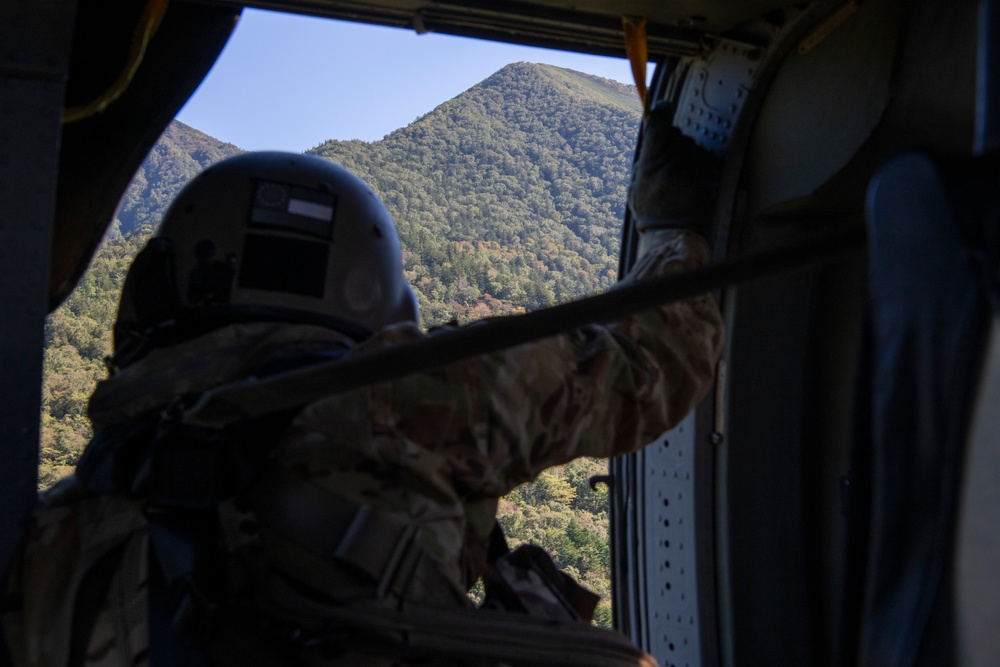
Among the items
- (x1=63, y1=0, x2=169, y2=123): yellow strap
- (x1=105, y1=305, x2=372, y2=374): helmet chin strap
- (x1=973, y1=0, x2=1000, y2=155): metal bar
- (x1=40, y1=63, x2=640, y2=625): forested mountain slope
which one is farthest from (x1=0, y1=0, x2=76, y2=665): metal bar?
(x1=973, y1=0, x2=1000, y2=155): metal bar

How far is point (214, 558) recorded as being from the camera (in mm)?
1386

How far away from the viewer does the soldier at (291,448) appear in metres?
1.40

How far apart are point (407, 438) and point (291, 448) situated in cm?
19

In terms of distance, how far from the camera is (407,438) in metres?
1.53

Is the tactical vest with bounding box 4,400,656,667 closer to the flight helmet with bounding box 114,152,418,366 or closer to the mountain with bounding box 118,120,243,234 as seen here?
the flight helmet with bounding box 114,152,418,366

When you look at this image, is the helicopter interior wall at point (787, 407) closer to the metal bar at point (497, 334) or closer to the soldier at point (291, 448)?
the soldier at point (291, 448)

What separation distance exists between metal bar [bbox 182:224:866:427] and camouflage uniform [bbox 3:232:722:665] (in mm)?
174

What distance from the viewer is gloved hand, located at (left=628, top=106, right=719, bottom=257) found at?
2406 millimetres

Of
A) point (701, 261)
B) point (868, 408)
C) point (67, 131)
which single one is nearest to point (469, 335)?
point (868, 408)

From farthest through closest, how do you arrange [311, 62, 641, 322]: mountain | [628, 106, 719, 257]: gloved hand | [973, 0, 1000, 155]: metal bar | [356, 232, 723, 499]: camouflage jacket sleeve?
[311, 62, 641, 322]: mountain < [628, 106, 719, 257]: gloved hand < [356, 232, 723, 499]: camouflage jacket sleeve < [973, 0, 1000, 155]: metal bar

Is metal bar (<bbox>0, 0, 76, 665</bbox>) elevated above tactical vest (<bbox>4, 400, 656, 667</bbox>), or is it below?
above

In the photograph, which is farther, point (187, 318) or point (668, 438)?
point (668, 438)

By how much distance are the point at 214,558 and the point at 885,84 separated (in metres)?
1.74

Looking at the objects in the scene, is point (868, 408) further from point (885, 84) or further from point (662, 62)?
point (662, 62)
